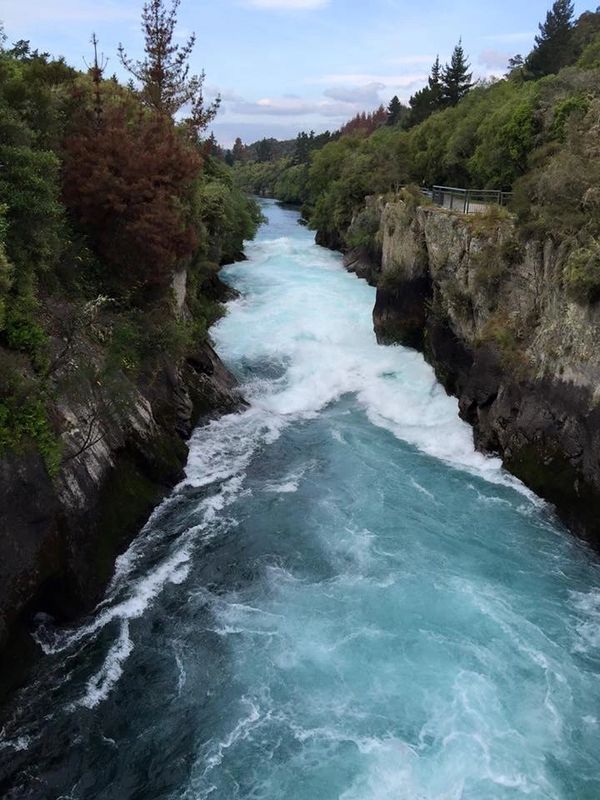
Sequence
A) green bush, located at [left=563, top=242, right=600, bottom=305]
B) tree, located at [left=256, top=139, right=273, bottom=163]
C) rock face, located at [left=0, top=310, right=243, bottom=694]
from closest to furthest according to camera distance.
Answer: rock face, located at [left=0, top=310, right=243, bottom=694], green bush, located at [left=563, top=242, right=600, bottom=305], tree, located at [left=256, top=139, right=273, bottom=163]

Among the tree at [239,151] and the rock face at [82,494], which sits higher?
the tree at [239,151]

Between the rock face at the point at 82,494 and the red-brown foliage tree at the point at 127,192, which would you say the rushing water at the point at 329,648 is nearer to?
the rock face at the point at 82,494

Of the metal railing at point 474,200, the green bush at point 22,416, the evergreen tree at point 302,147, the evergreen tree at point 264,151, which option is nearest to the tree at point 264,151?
the evergreen tree at point 264,151

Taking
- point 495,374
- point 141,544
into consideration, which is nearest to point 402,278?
point 495,374

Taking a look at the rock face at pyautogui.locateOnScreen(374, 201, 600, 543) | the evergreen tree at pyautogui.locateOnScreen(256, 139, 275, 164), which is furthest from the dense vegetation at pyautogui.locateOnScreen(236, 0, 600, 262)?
the evergreen tree at pyautogui.locateOnScreen(256, 139, 275, 164)

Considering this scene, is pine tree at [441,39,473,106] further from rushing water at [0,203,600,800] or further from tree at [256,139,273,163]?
tree at [256,139,273,163]
